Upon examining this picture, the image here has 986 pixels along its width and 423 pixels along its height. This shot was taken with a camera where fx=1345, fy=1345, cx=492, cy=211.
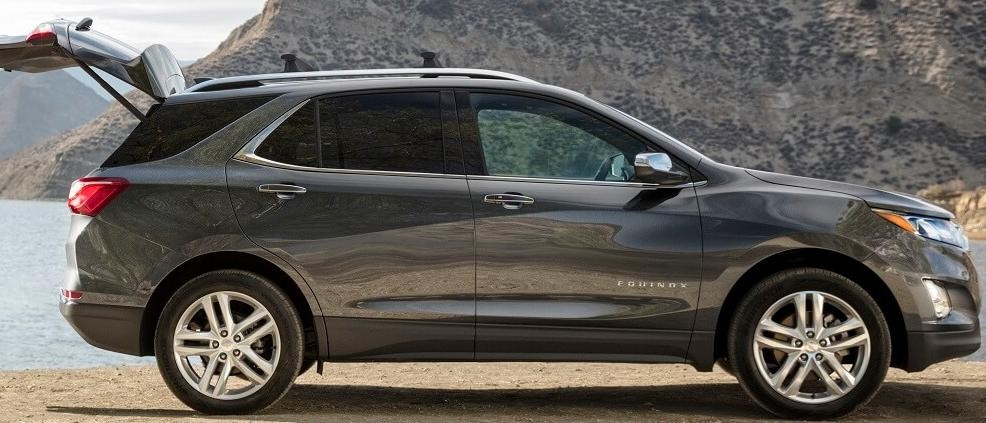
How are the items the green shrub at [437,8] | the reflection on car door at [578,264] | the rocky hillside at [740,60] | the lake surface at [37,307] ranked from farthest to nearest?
the green shrub at [437,8]
the rocky hillside at [740,60]
the lake surface at [37,307]
the reflection on car door at [578,264]

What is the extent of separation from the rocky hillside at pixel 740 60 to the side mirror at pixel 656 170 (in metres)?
74.4

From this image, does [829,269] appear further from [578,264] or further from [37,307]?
[37,307]

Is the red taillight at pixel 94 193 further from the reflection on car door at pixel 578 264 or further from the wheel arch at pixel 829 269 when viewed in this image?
the wheel arch at pixel 829 269

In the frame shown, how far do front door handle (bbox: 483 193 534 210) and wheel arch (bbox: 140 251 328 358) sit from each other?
1.04 m

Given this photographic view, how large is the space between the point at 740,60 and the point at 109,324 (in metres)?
87.4

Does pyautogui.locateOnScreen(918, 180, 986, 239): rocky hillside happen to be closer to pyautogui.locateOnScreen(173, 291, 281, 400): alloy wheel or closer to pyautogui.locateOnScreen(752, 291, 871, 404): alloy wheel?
pyautogui.locateOnScreen(752, 291, 871, 404): alloy wheel

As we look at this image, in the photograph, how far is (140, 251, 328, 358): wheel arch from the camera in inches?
262

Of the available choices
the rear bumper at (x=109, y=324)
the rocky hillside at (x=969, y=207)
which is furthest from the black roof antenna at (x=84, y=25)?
the rocky hillside at (x=969, y=207)

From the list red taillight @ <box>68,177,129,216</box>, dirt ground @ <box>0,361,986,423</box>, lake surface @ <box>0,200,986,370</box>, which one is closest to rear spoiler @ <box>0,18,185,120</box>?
red taillight @ <box>68,177,129,216</box>

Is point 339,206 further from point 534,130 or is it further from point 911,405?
point 911,405

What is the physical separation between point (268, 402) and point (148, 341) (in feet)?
2.30

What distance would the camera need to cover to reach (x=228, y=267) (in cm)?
669

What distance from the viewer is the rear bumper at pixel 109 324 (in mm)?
6680

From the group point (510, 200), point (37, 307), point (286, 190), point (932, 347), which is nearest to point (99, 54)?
point (286, 190)
